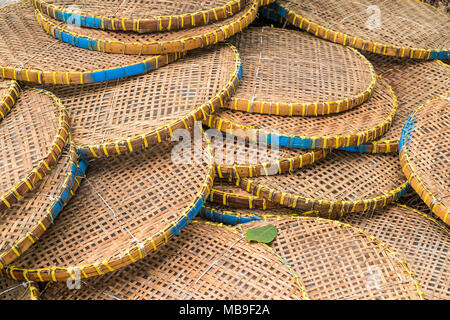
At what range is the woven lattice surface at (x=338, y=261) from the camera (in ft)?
5.22

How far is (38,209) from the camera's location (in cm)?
161

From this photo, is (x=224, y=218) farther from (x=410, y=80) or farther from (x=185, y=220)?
(x=410, y=80)

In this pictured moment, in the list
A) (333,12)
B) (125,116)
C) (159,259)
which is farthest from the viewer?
(333,12)

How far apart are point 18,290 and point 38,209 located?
0.27m

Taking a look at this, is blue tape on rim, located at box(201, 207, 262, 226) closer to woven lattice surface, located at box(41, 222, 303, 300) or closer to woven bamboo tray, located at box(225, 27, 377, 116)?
woven lattice surface, located at box(41, 222, 303, 300)

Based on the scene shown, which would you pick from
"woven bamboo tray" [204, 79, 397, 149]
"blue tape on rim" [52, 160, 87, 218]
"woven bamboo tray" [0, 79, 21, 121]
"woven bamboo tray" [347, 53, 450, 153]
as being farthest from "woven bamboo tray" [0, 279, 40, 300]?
"woven bamboo tray" [347, 53, 450, 153]

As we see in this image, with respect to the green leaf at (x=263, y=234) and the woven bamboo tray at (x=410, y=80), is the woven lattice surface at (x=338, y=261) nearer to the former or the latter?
the green leaf at (x=263, y=234)

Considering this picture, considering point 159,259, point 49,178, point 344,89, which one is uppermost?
point 344,89

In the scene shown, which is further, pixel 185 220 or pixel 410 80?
pixel 410 80

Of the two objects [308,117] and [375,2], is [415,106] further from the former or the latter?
[375,2]

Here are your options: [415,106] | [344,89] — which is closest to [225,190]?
[344,89]

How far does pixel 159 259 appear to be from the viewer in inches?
66.5

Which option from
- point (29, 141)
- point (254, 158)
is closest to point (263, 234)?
point (254, 158)

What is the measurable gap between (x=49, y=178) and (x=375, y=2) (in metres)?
2.14
